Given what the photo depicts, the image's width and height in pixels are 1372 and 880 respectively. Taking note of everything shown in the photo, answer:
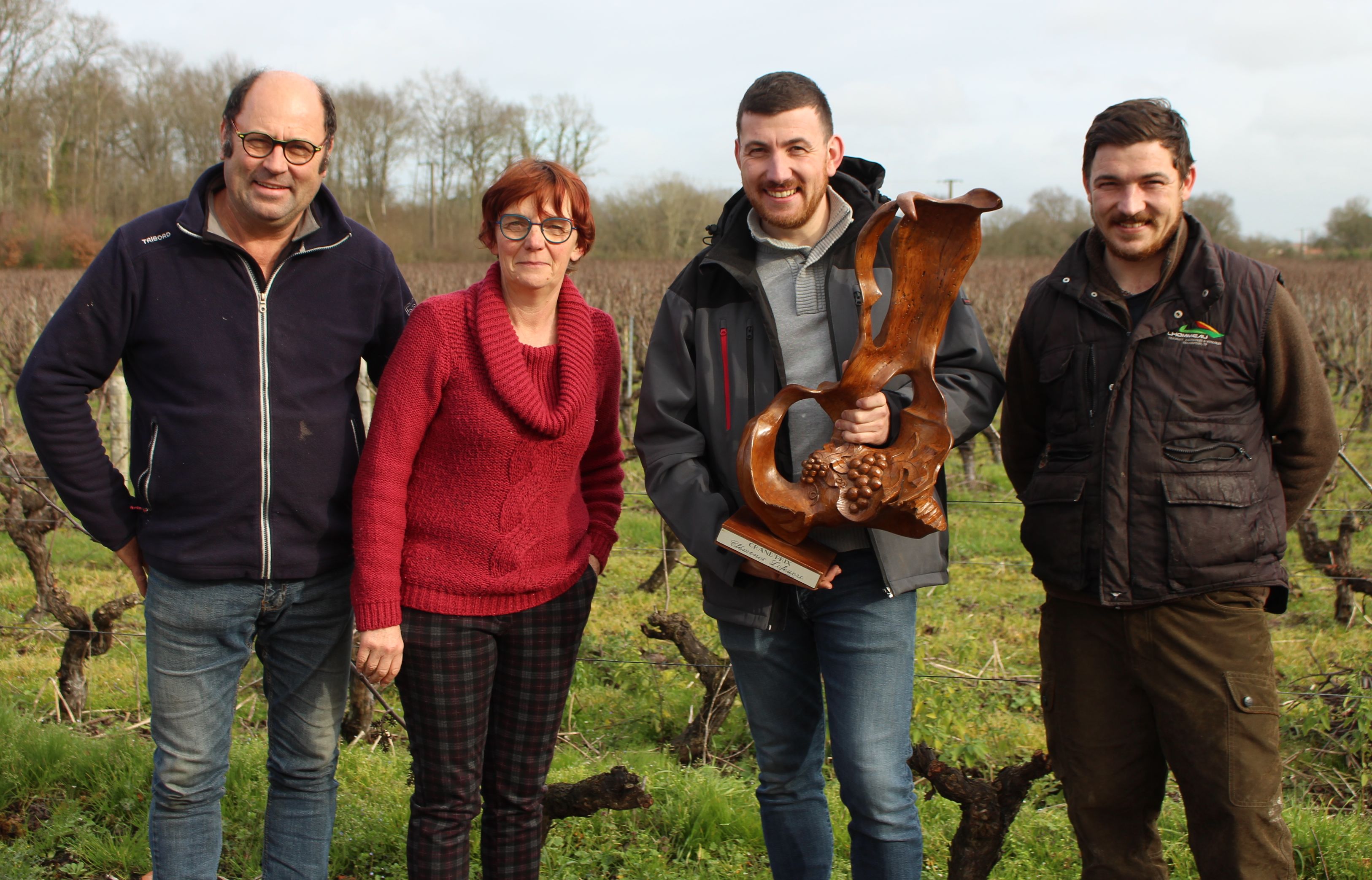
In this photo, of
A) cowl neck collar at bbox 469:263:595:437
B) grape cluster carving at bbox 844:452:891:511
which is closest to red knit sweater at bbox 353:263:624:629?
cowl neck collar at bbox 469:263:595:437

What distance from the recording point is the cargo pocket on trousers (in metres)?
2.31

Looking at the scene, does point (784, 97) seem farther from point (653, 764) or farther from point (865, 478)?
point (653, 764)

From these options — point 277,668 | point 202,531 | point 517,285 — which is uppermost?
point 517,285

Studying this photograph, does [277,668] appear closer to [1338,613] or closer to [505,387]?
[505,387]

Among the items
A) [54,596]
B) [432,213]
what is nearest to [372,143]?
[432,213]

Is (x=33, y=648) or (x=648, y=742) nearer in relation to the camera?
(x=648, y=742)

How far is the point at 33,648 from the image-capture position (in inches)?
215

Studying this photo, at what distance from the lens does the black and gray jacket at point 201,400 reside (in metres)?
2.31

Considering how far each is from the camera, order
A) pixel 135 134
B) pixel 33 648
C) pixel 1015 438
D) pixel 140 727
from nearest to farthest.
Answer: pixel 1015 438
pixel 140 727
pixel 33 648
pixel 135 134

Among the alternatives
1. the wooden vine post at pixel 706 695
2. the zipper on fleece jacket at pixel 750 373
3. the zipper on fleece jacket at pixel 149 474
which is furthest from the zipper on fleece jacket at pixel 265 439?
the wooden vine post at pixel 706 695

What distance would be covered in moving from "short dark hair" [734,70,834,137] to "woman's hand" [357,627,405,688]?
56.2 inches

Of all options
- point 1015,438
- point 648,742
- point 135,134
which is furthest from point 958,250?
point 135,134

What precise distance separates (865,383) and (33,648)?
16.9 ft

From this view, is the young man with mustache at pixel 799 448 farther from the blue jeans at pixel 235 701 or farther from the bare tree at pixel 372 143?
the bare tree at pixel 372 143
